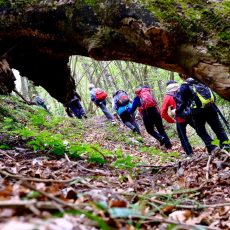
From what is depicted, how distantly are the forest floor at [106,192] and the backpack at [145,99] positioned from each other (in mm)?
4753

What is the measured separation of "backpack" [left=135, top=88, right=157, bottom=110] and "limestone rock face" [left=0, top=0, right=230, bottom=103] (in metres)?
5.99

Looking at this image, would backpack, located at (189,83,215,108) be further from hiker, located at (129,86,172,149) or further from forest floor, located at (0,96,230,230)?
hiker, located at (129,86,172,149)

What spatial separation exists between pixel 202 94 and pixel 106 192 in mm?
5237

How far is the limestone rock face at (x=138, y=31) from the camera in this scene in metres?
4.20

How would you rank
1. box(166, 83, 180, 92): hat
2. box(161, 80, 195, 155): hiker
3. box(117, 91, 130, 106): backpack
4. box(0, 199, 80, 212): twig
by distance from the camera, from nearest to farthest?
box(0, 199, 80, 212): twig → box(161, 80, 195, 155): hiker → box(166, 83, 180, 92): hat → box(117, 91, 130, 106): backpack

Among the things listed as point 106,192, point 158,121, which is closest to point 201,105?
point 158,121

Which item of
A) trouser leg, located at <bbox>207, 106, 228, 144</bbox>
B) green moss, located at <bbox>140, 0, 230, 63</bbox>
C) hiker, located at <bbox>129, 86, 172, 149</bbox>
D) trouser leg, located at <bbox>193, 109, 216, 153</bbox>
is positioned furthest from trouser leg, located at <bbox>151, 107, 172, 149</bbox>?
green moss, located at <bbox>140, 0, 230, 63</bbox>

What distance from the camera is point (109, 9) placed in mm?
4578

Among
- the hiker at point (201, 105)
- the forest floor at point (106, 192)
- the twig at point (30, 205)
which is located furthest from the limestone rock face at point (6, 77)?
the twig at point (30, 205)

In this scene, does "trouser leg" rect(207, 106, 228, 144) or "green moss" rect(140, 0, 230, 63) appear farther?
"trouser leg" rect(207, 106, 228, 144)

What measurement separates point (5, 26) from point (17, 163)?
2.21 metres

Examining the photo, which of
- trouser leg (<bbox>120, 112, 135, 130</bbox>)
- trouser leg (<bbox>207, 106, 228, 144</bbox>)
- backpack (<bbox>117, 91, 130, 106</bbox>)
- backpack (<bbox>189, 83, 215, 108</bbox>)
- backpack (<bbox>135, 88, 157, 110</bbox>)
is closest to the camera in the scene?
backpack (<bbox>189, 83, 215, 108</bbox>)

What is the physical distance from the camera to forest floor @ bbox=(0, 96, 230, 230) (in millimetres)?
1589

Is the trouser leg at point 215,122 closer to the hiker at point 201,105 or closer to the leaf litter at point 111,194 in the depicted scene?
the hiker at point 201,105
